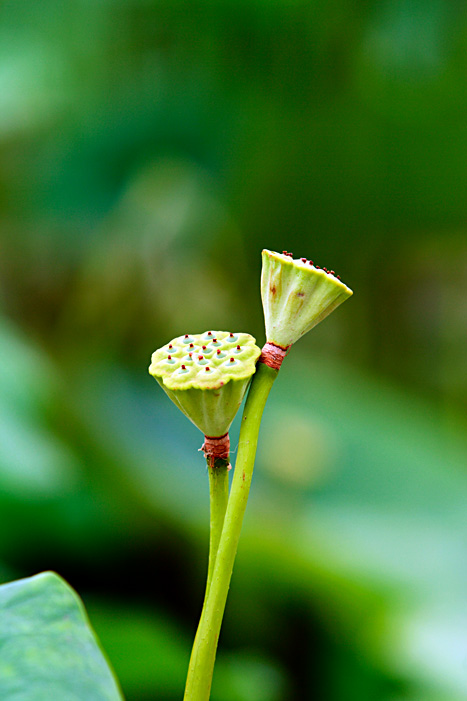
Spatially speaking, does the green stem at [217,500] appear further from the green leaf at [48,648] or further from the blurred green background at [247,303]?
the blurred green background at [247,303]

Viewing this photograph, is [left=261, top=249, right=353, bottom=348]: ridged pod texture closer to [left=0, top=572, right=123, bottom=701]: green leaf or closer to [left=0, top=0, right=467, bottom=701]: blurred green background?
[left=0, top=572, right=123, bottom=701]: green leaf

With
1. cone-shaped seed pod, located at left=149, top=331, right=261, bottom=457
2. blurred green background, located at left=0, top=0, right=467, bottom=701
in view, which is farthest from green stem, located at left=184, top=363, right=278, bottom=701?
blurred green background, located at left=0, top=0, right=467, bottom=701

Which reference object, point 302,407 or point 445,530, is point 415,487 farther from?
point 302,407

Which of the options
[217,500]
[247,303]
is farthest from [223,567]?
[247,303]

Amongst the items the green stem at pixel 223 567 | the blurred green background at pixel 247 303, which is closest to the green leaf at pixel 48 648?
the green stem at pixel 223 567

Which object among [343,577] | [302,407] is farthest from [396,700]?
[302,407]
